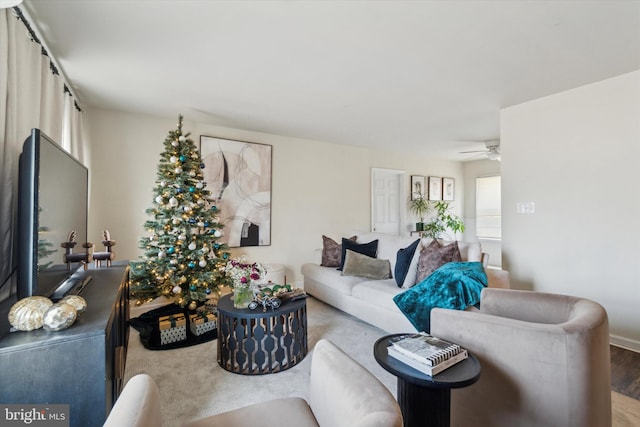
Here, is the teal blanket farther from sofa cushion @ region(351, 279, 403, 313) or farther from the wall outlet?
the wall outlet

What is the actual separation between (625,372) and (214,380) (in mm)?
3209

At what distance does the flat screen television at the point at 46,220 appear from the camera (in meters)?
1.30

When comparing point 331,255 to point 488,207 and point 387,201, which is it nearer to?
point 387,201

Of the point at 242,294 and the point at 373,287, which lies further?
the point at 373,287

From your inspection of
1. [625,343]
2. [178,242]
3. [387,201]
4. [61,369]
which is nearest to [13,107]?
[61,369]

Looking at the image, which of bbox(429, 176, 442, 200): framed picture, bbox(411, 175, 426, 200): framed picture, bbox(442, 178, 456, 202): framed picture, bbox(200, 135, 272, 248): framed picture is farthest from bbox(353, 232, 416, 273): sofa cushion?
bbox(442, 178, 456, 202): framed picture

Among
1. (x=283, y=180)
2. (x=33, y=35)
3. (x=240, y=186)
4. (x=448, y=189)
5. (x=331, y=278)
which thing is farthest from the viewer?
(x=448, y=189)

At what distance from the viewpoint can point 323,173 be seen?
5348 millimetres

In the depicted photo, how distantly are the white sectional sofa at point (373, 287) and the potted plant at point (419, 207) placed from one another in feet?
9.07

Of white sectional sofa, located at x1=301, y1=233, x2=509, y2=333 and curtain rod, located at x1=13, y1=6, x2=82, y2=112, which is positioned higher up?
curtain rod, located at x1=13, y1=6, x2=82, y2=112

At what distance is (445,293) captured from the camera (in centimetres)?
234

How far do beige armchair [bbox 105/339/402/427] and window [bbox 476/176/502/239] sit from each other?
6.78 metres

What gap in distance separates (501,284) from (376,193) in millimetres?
3548

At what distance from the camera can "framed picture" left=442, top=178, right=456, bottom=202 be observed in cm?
711
